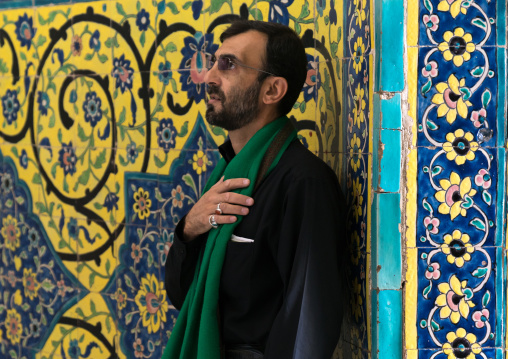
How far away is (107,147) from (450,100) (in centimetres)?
158

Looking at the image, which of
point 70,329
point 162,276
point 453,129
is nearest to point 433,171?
point 453,129

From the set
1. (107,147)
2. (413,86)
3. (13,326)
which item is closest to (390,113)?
(413,86)

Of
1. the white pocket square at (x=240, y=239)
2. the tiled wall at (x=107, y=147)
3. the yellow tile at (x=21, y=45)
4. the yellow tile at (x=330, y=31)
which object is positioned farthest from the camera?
the yellow tile at (x=21, y=45)

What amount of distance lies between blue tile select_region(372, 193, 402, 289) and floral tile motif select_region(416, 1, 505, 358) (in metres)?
0.06

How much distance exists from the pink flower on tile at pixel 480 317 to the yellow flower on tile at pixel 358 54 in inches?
27.5

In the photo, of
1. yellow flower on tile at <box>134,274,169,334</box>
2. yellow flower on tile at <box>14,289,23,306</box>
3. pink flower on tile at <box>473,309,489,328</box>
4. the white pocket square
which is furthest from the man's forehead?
yellow flower on tile at <box>14,289,23,306</box>

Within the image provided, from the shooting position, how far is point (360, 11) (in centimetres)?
205

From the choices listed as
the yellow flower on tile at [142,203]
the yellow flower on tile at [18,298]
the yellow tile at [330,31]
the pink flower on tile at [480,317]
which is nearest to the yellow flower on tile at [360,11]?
the yellow tile at [330,31]

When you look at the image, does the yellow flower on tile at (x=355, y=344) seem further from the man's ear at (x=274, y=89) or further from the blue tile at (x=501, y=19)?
the blue tile at (x=501, y=19)

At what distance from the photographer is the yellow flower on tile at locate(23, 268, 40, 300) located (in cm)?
335

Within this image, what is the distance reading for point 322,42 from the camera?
242 centimetres

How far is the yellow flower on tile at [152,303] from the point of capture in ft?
9.60

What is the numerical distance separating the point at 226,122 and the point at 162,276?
3.12ft

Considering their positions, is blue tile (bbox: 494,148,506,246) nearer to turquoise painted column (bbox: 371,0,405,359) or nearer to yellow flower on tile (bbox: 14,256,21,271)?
turquoise painted column (bbox: 371,0,405,359)
